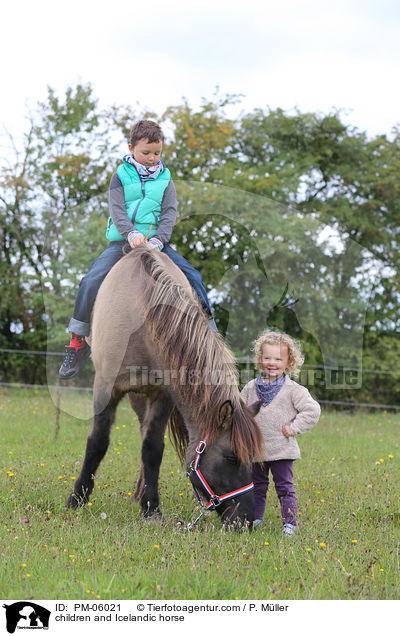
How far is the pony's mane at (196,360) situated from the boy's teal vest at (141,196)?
1.97 ft

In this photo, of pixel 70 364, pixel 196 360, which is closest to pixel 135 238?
pixel 196 360

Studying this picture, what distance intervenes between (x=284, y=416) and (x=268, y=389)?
0.82ft

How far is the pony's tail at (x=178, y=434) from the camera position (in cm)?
451

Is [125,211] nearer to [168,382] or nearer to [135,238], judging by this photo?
[135,238]

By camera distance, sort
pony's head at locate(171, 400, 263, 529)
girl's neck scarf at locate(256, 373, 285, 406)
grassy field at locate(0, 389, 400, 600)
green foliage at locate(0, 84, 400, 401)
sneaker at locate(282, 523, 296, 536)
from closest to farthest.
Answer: grassy field at locate(0, 389, 400, 600)
pony's head at locate(171, 400, 263, 529)
sneaker at locate(282, 523, 296, 536)
girl's neck scarf at locate(256, 373, 285, 406)
green foliage at locate(0, 84, 400, 401)

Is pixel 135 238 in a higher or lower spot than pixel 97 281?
higher

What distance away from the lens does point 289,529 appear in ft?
12.8

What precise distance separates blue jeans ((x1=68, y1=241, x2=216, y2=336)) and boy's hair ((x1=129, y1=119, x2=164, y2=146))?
84 cm

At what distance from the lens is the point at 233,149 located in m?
13.7

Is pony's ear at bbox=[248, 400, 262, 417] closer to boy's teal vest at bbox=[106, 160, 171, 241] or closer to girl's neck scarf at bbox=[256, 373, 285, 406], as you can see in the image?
girl's neck scarf at bbox=[256, 373, 285, 406]

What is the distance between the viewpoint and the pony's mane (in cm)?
367
